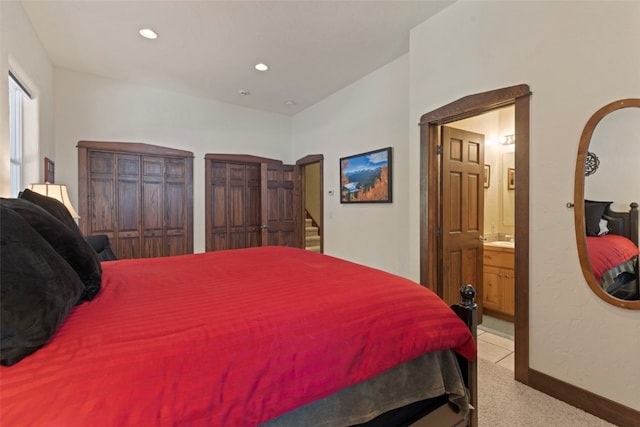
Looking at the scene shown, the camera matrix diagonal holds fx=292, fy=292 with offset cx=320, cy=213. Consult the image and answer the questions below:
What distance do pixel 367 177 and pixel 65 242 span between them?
317cm

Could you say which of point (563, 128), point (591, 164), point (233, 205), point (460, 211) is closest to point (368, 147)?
point (460, 211)

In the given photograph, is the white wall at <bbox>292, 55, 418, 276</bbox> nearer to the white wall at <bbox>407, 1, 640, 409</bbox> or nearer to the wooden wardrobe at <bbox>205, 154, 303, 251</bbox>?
the wooden wardrobe at <bbox>205, 154, 303, 251</bbox>

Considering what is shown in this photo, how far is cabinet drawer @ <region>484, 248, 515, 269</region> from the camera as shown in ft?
10.6

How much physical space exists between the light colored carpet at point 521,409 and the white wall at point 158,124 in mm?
4169

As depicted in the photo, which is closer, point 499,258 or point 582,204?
point 582,204

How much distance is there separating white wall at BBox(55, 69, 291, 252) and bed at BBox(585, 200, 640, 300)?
14.9ft

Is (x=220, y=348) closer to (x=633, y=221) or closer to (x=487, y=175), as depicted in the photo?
(x=633, y=221)

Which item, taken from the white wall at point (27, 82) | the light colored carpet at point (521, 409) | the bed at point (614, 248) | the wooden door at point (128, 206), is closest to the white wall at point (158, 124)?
the white wall at point (27, 82)

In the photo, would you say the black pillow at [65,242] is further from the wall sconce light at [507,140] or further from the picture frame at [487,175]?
the wall sconce light at [507,140]

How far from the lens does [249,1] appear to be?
96.3 inches

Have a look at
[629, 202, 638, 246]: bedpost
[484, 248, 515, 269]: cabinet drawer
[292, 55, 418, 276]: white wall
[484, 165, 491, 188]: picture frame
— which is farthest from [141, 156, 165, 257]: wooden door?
[629, 202, 638, 246]: bedpost

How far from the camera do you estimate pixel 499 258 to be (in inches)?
132

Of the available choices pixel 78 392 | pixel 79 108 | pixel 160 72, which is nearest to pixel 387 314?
pixel 78 392

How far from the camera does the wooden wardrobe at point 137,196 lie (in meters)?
3.96
